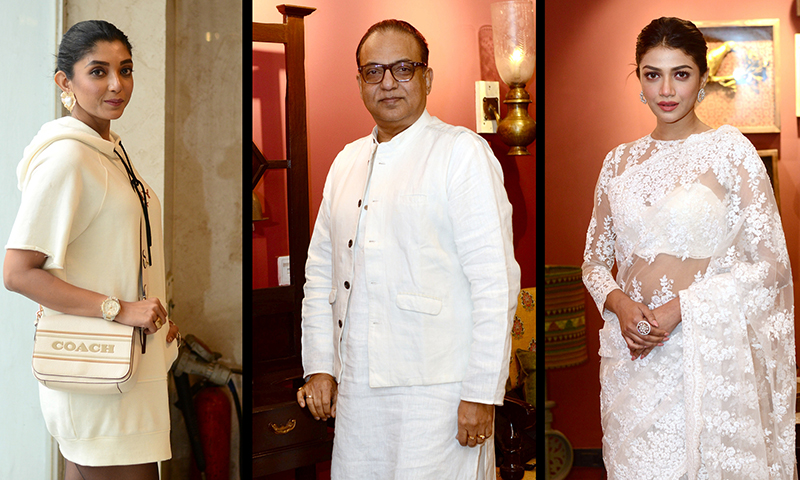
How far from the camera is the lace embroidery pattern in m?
1.88

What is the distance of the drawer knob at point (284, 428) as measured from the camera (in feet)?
8.62

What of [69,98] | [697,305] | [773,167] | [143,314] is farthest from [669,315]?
[69,98]

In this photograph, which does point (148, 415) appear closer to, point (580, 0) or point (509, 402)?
point (509, 402)

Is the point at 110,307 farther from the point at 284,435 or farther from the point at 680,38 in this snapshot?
the point at 680,38

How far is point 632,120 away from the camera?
2.59 metres

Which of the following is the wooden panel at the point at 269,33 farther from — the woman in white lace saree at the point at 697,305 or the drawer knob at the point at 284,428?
the drawer knob at the point at 284,428

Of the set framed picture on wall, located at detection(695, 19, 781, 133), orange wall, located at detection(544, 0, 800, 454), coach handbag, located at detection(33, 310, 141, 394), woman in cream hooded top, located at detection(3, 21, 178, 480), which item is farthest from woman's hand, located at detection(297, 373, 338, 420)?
framed picture on wall, located at detection(695, 19, 781, 133)

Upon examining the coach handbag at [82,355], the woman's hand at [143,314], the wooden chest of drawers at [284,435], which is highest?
the woman's hand at [143,314]

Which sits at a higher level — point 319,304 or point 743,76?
point 743,76

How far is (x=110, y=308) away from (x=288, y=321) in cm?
108

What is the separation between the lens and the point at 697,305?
1.89m

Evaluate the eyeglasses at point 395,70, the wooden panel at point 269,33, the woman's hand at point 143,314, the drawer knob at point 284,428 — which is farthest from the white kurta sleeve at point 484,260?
the wooden panel at point 269,33

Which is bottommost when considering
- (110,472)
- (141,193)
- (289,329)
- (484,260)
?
(110,472)

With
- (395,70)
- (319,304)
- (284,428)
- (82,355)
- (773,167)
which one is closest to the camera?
(82,355)
